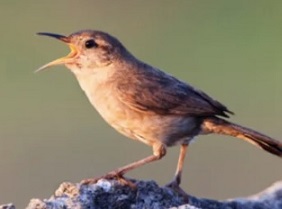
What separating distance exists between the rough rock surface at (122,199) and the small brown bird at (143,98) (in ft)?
3.35

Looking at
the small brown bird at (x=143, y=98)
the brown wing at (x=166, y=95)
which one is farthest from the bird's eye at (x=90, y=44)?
the brown wing at (x=166, y=95)

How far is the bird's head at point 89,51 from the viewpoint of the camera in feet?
31.2

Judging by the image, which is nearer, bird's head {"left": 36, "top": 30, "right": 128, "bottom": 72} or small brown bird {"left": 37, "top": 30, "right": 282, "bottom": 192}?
small brown bird {"left": 37, "top": 30, "right": 282, "bottom": 192}

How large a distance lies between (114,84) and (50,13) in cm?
1344

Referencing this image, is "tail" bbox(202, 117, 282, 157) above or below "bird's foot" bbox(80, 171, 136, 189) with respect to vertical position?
below

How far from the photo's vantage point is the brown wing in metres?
9.53

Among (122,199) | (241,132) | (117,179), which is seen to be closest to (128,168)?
(117,179)

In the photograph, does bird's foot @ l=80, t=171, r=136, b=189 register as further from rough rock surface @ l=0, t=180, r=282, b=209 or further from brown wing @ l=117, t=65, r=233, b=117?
brown wing @ l=117, t=65, r=233, b=117

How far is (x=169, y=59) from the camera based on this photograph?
1995cm

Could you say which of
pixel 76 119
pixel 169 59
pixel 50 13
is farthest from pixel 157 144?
pixel 50 13

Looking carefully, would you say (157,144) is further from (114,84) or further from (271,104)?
(271,104)

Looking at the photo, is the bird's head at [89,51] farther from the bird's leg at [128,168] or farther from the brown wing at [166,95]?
the bird's leg at [128,168]

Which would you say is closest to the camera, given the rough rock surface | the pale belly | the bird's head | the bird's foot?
the rough rock surface

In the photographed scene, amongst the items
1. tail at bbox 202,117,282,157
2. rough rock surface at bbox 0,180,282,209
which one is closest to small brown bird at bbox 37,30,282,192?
tail at bbox 202,117,282,157
